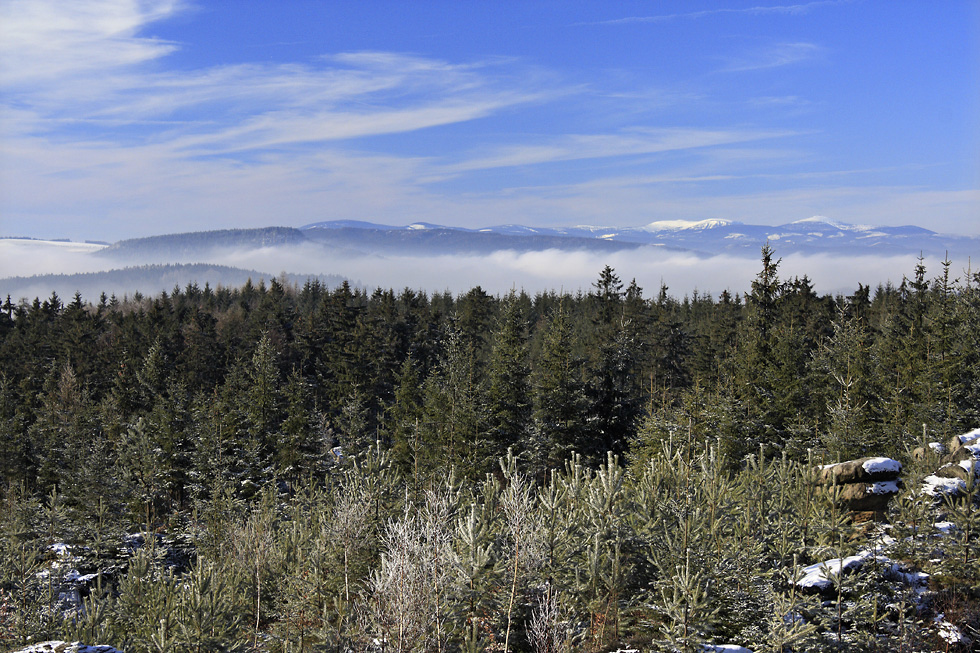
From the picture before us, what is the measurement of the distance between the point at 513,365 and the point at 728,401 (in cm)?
1212

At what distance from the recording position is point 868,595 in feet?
35.0

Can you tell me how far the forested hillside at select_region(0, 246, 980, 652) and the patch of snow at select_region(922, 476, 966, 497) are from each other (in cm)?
25

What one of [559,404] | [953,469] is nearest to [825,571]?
[953,469]

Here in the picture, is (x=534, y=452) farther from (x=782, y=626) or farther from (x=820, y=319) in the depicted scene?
(x=820, y=319)

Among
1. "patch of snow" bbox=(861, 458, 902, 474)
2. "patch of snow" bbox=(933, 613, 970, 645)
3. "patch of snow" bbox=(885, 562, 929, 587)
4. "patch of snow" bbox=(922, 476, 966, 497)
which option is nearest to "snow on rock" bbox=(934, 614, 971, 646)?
"patch of snow" bbox=(933, 613, 970, 645)

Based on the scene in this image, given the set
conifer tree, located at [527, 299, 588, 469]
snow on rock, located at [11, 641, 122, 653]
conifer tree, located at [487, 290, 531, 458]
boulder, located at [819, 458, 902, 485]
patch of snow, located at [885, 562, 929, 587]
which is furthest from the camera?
conifer tree, located at [487, 290, 531, 458]

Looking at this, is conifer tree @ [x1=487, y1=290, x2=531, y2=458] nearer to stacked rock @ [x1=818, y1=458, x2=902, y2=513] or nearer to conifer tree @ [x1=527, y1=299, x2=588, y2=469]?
conifer tree @ [x1=527, y1=299, x2=588, y2=469]

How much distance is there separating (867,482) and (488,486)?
9635mm

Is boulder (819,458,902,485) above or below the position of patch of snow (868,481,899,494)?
above

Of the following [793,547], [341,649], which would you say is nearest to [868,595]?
[793,547]

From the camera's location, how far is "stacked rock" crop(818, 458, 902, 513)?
14961mm

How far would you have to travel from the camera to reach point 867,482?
15156 mm

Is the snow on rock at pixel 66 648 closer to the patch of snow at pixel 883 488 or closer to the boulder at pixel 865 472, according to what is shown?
the boulder at pixel 865 472

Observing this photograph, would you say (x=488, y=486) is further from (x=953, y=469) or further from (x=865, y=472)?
(x=953, y=469)
